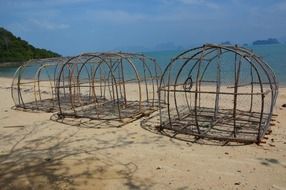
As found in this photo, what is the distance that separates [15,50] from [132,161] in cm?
6663

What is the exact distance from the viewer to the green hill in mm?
66688

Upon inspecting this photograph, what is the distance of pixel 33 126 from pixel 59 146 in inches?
107

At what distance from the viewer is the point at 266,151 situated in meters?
7.80

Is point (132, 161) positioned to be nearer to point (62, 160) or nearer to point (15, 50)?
point (62, 160)

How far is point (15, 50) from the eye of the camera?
69.2 metres

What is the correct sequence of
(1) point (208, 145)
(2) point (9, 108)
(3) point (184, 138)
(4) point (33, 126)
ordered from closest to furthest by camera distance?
(1) point (208, 145) < (3) point (184, 138) < (4) point (33, 126) < (2) point (9, 108)

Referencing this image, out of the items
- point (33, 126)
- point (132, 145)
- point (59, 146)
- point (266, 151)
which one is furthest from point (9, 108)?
point (266, 151)

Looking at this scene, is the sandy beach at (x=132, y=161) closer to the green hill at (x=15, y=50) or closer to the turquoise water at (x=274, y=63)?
the turquoise water at (x=274, y=63)

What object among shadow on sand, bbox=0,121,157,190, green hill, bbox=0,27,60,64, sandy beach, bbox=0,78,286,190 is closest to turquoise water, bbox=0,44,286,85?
sandy beach, bbox=0,78,286,190

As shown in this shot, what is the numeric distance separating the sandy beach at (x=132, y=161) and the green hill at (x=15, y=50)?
60051 millimetres

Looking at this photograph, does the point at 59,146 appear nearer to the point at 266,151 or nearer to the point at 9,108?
the point at 266,151

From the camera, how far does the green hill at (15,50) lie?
66.7 m

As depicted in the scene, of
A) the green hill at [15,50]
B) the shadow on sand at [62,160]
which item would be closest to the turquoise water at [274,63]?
the shadow on sand at [62,160]

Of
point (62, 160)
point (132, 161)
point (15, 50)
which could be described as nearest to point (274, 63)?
point (132, 161)
